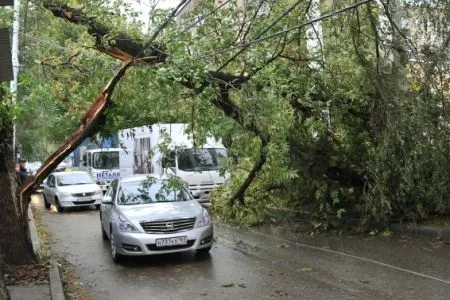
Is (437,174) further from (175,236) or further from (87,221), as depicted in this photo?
(87,221)

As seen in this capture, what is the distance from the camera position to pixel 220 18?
10.1 metres

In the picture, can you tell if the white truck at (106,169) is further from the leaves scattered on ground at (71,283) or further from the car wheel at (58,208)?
the leaves scattered on ground at (71,283)

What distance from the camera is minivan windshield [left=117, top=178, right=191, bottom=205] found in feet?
36.3

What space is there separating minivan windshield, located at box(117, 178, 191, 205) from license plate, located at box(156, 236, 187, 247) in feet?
4.60

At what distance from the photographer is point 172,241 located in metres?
9.76

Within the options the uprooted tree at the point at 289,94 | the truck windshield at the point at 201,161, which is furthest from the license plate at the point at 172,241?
the truck windshield at the point at 201,161

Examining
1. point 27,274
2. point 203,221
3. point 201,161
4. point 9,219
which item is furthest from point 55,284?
point 201,161

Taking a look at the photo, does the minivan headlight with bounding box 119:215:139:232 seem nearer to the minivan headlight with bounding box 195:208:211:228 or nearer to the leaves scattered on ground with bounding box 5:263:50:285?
the minivan headlight with bounding box 195:208:211:228

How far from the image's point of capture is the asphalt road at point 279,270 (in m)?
7.75

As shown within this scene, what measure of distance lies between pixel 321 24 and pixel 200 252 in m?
5.24

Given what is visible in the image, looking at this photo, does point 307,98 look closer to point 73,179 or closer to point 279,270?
point 279,270

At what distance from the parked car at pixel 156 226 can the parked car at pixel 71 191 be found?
1003cm

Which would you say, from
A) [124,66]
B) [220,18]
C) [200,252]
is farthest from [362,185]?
[124,66]

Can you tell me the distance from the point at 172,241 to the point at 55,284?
2245 millimetres
